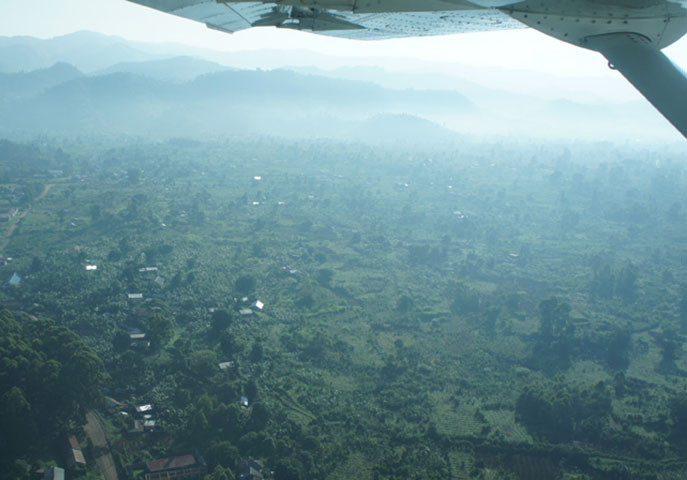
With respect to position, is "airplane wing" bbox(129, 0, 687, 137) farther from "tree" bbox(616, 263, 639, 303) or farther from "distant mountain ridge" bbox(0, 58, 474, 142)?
"distant mountain ridge" bbox(0, 58, 474, 142)

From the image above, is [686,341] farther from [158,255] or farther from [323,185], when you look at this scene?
[323,185]

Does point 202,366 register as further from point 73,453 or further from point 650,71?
point 650,71

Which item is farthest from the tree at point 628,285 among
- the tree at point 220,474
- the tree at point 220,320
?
the tree at point 220,474

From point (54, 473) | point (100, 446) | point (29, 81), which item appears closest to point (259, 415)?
point (100, 446)

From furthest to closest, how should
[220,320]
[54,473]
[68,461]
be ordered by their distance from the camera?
[220,320], [68,461], [54,473]

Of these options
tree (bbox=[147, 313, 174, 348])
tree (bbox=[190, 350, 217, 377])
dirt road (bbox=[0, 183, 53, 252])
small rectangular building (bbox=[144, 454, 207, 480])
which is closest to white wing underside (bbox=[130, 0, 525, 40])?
small rectangular building (bbox=[144, 454, 207, 480])

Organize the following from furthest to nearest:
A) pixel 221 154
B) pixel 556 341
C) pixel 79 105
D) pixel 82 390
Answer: pixel 79 105 → pixel 221 154 → pixel 556 341 → pixel 82 390

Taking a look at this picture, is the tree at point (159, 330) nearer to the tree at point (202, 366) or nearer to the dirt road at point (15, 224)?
the tree at point (202, 366)

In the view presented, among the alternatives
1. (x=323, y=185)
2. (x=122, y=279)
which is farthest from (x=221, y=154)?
(x=122, y=279)
